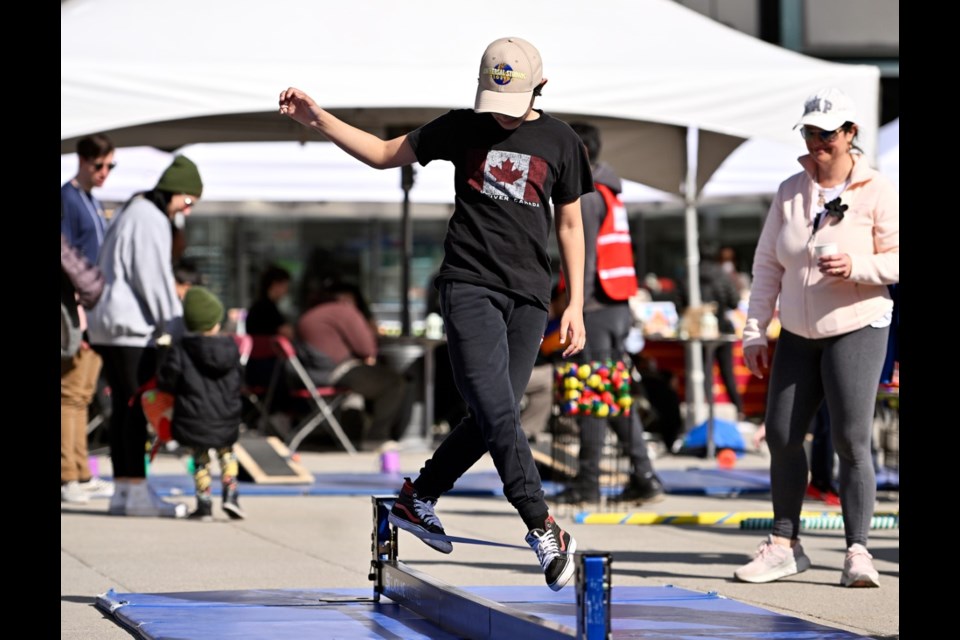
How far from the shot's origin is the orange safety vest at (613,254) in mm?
8523

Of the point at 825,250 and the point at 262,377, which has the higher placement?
the point at 825,250

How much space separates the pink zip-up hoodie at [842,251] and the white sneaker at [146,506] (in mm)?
3673

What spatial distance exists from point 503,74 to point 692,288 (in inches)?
362

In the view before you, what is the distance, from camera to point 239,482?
10070mm

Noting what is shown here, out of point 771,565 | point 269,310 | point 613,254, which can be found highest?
point 613,254

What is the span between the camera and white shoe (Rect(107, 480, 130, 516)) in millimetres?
8383

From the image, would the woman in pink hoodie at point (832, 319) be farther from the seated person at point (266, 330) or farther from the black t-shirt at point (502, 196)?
the seated person at point (266, 330)

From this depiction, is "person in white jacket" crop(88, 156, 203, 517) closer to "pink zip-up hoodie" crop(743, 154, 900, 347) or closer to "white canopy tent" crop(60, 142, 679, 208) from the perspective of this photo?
"pink zip-up hoodie" crop(743, 154, 900, 347)

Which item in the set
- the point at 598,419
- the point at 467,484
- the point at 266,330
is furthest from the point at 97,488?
the point at 266,330

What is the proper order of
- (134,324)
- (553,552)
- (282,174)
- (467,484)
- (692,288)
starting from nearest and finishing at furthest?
→ (553,552) < (134,324) < (467,484) < (692,288) < (282,174)

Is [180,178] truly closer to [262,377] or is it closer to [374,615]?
[374,615]

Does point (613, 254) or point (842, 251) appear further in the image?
point (613, 254)

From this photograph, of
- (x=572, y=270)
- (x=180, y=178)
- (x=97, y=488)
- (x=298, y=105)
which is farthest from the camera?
(x=97, y=488)

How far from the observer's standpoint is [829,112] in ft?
19.4
